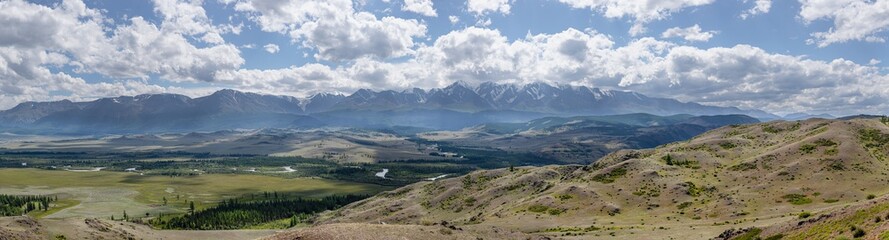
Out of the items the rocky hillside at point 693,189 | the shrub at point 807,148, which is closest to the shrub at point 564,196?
the rocky hillside at point 693,189

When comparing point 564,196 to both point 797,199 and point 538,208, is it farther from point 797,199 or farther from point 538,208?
point 797,199

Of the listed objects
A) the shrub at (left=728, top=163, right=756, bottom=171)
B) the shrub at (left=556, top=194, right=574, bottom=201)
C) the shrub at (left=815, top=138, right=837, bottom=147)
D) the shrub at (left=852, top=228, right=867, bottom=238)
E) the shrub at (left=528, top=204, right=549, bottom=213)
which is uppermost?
the shrub at (left=815, top=138, right=837, bottom=147)

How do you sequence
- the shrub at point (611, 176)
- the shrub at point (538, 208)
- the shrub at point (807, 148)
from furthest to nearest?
the shrub at point (611, 176)
the shrub at point (807, 148)
the shrub at point (538, 208)

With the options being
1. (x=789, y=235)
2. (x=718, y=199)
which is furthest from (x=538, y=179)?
(x=789, y=235)

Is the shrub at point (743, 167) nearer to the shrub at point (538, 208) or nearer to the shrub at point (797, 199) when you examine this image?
the shrub at point (797, 199)

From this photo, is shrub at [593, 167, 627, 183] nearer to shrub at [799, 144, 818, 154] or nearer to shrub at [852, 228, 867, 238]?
shrub at [799, 144, 818, 154]

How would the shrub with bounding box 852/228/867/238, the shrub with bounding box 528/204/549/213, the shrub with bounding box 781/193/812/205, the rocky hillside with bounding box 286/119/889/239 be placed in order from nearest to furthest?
the shrub with bounding box 852/228/867/238 < the rocky hillside with bounding box 286/119/889/239 < the shrub with bounding box 781/193/812/205 < the shrub with bounding box 528/204/549/213

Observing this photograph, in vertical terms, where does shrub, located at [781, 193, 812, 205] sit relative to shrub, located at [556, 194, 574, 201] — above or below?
above

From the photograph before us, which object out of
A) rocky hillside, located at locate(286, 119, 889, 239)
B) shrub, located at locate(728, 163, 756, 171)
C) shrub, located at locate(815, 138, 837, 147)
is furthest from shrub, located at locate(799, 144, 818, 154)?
shrub, located at locate(728, 163, 756, 171)
